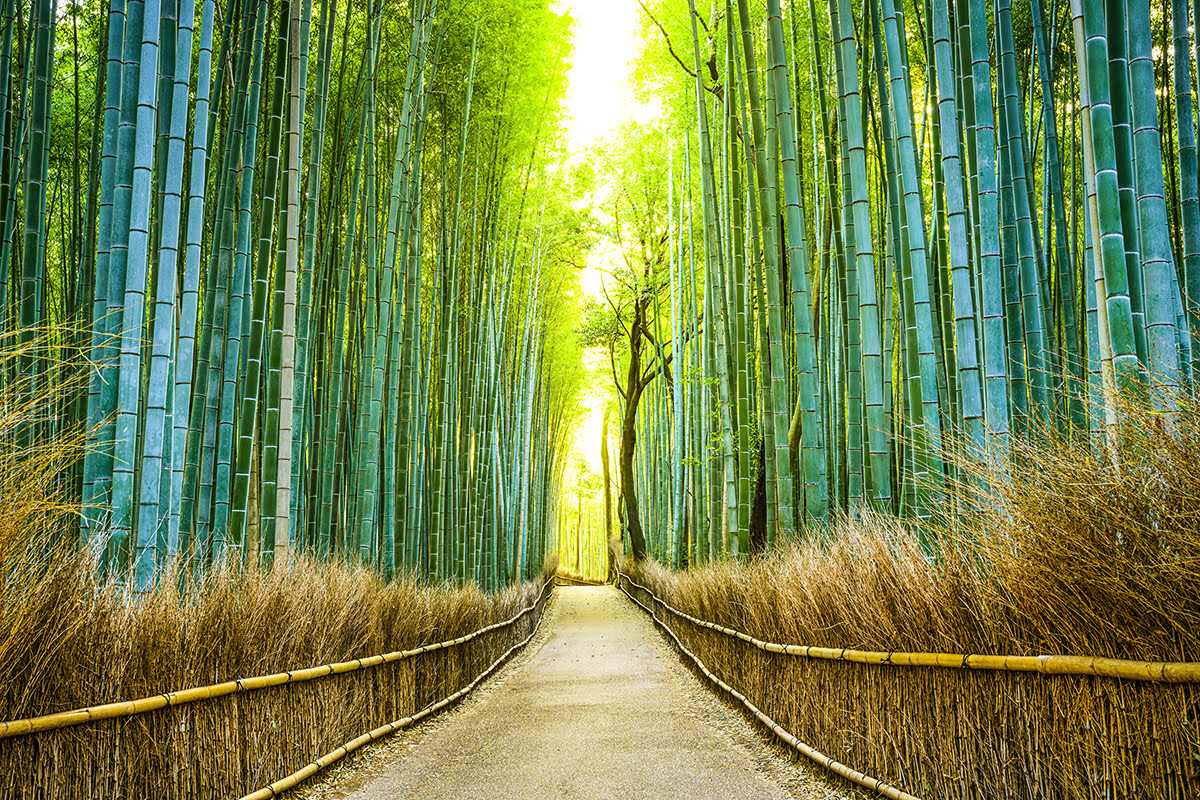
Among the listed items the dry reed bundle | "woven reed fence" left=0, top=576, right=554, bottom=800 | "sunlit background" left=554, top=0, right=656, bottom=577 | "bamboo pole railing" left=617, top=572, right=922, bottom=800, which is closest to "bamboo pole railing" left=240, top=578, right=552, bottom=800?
"woven reed fence" left=0, top=576, right=554, bottom=800

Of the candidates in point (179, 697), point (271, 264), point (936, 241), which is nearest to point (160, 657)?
point (179, 697)

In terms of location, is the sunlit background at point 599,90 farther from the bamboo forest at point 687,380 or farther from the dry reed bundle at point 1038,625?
the dry reed bundle at point 1038,625

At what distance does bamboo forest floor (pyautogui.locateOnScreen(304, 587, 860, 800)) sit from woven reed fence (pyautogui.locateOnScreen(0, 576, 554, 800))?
0.16 metres

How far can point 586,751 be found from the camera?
358 cm

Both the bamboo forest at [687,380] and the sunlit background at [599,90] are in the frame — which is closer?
the bamboo forest at [687,380]

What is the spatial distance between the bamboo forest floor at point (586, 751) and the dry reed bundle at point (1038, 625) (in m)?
0.42

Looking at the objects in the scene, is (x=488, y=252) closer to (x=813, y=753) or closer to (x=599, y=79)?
(x=599, y=79)

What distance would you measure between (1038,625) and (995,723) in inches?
12.9

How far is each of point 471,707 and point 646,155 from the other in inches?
316

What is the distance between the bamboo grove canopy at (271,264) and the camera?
2.85 metres

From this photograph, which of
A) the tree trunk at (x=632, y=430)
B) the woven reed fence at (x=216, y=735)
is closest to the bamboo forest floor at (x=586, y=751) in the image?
the woven reed fence at (x=216, y=735)

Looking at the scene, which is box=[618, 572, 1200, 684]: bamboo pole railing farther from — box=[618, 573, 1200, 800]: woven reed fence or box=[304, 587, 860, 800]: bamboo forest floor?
box=[304, 587, 860, 800]: bamboo forest floor

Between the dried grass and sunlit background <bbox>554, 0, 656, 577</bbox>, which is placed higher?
sunlit background <bbox>554, 0, 656, 577</bbox>

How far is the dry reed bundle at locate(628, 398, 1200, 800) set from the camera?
1.57 meters
